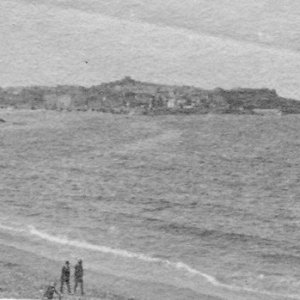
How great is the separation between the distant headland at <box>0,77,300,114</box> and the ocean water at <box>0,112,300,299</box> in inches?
4.8

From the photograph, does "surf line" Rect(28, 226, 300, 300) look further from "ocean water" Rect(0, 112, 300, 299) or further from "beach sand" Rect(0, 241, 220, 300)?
"beach sand" Rect(0, 241, 220, 300)

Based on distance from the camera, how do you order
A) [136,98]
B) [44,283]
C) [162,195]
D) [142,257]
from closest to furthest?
[142,257]
[44,283]
[162,195]
[136,98]

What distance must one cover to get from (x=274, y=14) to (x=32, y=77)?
292cm

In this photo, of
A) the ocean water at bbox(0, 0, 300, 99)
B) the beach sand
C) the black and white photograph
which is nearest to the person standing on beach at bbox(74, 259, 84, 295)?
the black and white photograph

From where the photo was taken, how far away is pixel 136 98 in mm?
10297

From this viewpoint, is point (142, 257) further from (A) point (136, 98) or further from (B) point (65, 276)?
(A) point (136, 98)

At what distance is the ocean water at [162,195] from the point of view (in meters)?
9.13

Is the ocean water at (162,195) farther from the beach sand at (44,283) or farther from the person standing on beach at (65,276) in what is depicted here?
the person standing on beach at (65,276)

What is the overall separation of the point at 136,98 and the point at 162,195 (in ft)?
4.33

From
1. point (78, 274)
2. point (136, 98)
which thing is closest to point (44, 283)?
point (78, 274)

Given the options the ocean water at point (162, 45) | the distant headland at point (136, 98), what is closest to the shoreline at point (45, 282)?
the distant headland at point (136, 98)

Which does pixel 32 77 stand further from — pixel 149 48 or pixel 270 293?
pixel 270 293

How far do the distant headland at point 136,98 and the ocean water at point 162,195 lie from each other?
123 mm

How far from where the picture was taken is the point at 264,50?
10234mm
